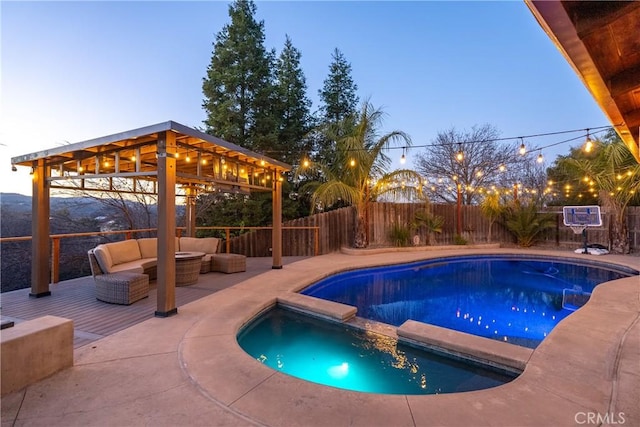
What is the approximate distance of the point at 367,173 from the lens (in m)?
9.42

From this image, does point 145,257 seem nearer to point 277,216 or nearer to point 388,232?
point 277,216

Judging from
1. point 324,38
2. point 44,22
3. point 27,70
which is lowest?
point 27,70

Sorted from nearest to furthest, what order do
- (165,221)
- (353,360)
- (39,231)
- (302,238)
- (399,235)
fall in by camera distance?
(353,360)
(165,221)
(39,231)
(302,238)
(399,235)

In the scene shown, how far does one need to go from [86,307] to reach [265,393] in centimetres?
373

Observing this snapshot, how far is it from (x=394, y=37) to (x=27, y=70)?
1327 centimetres

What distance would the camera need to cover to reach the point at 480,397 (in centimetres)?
217

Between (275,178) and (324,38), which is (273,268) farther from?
(324,38)

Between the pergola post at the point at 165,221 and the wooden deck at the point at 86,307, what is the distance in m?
0.40

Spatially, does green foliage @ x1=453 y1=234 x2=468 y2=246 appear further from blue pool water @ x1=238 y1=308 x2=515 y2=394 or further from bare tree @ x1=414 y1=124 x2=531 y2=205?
blue pool water @ x1=238 y1=308 x2=515 y2=394

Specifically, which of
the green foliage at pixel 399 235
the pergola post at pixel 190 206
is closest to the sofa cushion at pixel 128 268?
the pergola post at pixel 190 206

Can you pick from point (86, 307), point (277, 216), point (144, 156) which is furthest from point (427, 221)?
point (86, 307)

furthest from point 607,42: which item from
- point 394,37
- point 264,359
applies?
point 394,37

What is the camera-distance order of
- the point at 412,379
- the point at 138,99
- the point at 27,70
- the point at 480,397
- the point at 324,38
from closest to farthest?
the point at 480,397 < the point at 412,379 < the point at 27,70 < the point at 138,99 < the point at 324,38

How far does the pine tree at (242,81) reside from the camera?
12258mm
